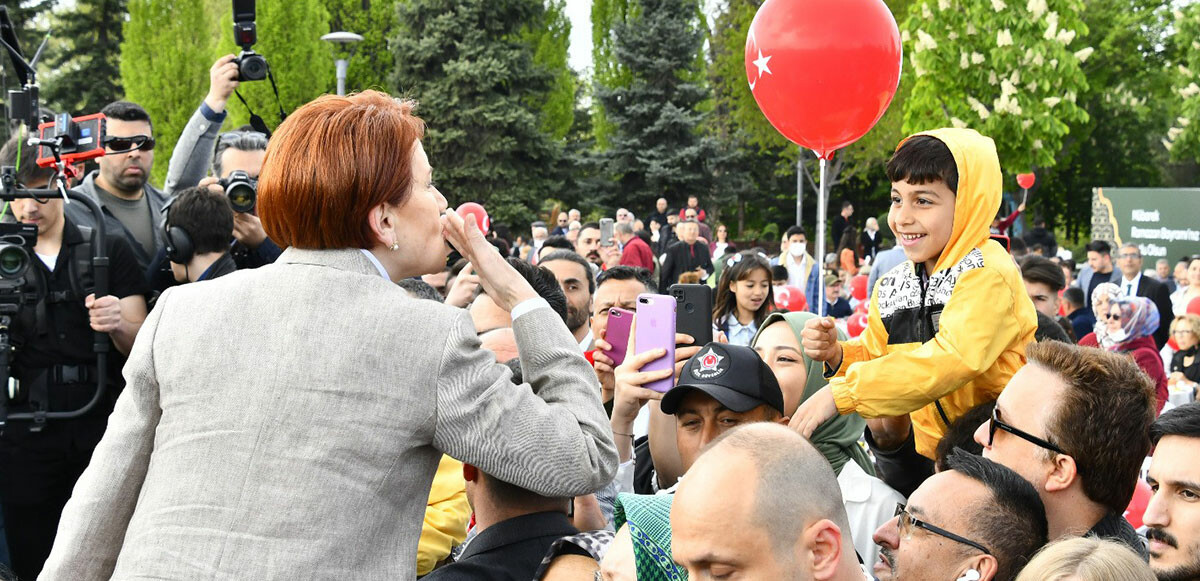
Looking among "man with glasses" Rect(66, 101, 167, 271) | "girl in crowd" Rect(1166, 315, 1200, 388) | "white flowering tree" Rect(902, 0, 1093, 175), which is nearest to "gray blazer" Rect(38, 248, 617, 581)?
"man with glasses" Rect(66, 101, 167, 271)

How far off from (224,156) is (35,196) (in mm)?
1187

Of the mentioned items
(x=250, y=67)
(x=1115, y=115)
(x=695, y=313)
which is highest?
(x=1115, y=115)

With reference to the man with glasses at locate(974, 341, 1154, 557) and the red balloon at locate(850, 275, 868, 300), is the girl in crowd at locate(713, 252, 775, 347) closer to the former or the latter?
the red balloon at locate(850, 275, 868, 300)

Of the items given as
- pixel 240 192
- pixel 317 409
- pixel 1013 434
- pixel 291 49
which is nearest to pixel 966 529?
pixel 1013 434

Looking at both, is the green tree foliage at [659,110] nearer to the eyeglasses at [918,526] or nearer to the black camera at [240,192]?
the black camera at [240,192]

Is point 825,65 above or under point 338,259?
above

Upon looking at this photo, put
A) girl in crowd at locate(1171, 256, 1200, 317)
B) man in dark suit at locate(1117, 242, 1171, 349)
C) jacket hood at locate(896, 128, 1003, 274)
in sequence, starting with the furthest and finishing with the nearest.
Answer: man in dark suit at locate(1117, 242, 1171, 349)
girl in crowd at locate(1171, 256, 1200, 317)
jacket hood at locate(896, 128, 1003, 274)

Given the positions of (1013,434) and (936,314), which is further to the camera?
(936,314)

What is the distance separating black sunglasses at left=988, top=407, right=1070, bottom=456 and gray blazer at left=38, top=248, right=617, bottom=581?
54.2 inches

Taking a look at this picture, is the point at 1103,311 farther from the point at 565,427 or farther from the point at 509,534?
the point at 565,427

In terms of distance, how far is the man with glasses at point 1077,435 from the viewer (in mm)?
3055

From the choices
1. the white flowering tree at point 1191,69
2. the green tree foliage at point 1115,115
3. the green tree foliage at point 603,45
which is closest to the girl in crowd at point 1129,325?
the white flowering tree at point 1191,69

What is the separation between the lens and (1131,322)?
8.36 m

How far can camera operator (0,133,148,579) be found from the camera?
4.88 meters
